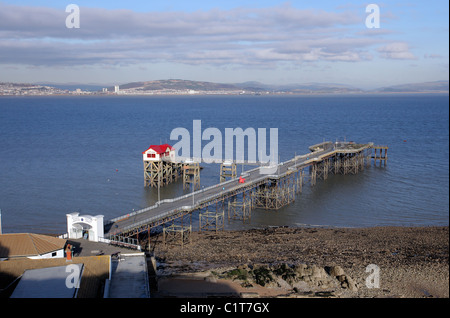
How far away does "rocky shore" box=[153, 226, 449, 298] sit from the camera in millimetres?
24453

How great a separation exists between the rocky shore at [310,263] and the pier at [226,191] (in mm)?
2253

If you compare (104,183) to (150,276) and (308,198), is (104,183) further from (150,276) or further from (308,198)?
Answer: (150,276)

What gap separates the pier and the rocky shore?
2.25m

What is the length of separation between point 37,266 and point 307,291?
45.6 feet

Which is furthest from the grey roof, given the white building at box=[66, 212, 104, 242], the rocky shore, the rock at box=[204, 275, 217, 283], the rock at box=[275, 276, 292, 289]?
the rock at box=[275, 276, 292, 289]

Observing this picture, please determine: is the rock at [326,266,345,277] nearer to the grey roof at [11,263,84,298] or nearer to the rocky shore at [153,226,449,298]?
the rocky shore at [153,226,449,298]

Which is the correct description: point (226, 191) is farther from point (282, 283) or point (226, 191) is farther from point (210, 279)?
point (282, 283)

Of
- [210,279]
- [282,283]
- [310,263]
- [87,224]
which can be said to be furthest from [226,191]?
[282,283]

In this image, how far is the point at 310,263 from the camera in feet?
94.7

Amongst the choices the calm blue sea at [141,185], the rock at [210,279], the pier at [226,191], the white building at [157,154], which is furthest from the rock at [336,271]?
the white building at [157,154]

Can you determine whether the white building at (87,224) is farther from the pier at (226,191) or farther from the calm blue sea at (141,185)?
the calm blue sea at (141,185)

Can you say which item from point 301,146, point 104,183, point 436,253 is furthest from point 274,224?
point 301,146

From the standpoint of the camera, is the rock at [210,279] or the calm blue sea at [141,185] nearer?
the rock at [210,279]

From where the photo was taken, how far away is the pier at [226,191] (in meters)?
33.7
